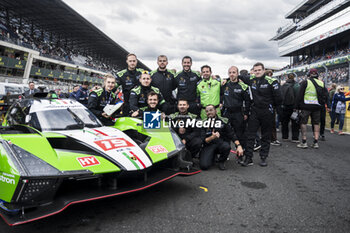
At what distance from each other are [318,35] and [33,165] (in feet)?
151

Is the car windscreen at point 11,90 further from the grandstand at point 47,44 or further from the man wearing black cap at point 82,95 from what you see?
the grandstand at point 47,44

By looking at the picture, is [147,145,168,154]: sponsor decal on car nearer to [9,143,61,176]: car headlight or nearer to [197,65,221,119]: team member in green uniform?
[9,143,61,176]: car headlight

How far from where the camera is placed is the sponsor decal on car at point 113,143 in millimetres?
2893

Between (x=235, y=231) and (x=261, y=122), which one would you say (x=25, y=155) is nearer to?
(x=235, y=231)

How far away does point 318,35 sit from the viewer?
4059cm

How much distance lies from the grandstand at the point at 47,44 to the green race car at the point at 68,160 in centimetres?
2076

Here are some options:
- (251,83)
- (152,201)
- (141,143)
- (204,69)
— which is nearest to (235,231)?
(152,201)

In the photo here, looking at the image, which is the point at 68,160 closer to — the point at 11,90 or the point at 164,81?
the point at 164,81

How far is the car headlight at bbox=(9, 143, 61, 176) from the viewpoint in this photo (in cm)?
232

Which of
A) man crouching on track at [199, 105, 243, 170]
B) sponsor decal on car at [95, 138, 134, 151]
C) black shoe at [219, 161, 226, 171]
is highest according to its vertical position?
sponsor decal on car at [95, 138, 134, 151]

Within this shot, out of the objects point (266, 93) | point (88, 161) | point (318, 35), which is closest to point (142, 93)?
point (266, 93)

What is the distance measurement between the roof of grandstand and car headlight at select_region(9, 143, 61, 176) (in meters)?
29.3

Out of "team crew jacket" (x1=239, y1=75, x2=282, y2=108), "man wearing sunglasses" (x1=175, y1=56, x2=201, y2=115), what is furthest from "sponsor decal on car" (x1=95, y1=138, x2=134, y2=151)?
"man wearing sunglasses" (x1=175, y1=56, x2=201, y2=115)

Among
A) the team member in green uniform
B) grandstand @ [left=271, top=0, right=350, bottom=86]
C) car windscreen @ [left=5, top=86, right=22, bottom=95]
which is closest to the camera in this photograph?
the team member in green uniform
